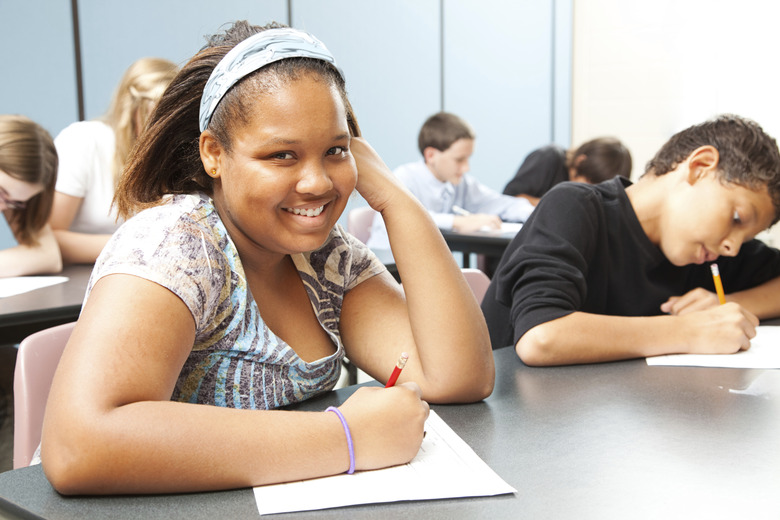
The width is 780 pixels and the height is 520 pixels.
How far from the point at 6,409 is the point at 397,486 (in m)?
1.39

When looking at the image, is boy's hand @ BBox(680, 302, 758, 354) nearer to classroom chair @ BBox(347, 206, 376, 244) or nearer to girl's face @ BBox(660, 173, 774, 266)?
girl's face @ BBox(660, 173, 774, 266)

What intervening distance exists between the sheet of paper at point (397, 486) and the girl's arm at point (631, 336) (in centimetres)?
42

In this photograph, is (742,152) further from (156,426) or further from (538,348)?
(156,426)

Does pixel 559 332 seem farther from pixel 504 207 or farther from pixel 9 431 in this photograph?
pixel 504 207

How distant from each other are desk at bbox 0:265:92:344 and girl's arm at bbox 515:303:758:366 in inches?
42.1

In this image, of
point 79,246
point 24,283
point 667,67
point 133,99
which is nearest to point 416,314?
point 24,283

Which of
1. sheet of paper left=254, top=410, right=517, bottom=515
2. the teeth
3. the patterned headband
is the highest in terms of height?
the patterned headband

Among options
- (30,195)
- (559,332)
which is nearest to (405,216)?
(559,332)

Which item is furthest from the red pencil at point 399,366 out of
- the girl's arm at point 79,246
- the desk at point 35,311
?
the girl's arm at point 79,246

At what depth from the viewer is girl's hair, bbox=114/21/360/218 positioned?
1.04 m

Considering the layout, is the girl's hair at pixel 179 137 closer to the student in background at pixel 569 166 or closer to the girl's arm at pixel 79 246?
the girl's arm at pixel 79 246

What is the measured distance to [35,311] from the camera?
5.67ft

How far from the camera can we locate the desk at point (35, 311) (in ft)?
5.60

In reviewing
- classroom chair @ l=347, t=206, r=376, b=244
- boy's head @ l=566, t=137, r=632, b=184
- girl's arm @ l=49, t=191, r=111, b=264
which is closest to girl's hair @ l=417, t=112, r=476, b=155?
boy's head @ l=566, t=137, r=632, b=184
